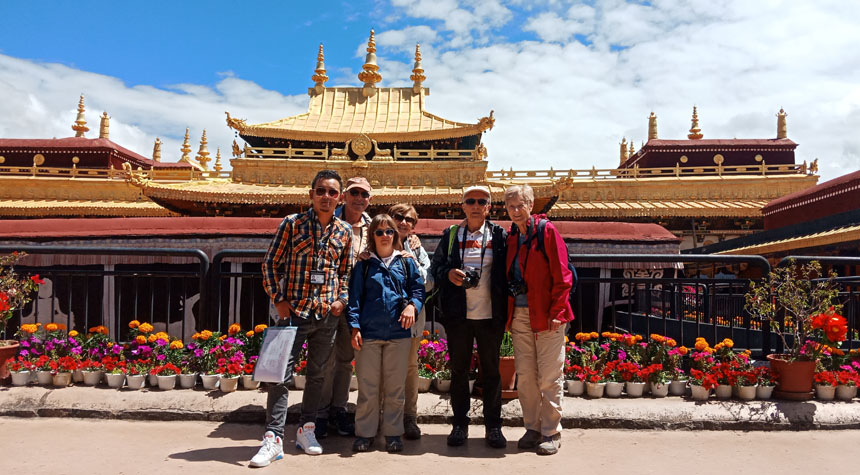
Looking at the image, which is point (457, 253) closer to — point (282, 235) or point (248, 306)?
point (282, 235)

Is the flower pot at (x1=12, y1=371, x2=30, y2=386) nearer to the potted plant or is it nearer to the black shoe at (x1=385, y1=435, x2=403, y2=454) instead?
the black shoe at (x1=385, y1=435, x2=403, y2=454)

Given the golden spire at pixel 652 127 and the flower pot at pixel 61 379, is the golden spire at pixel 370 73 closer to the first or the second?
the golden spire at pixel 652 127

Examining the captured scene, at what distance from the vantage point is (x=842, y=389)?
201 inches

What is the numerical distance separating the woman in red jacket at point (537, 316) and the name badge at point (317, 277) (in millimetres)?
1478

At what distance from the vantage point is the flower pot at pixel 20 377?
17.6 ft

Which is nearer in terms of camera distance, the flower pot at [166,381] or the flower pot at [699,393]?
the flower pot at [699,393]

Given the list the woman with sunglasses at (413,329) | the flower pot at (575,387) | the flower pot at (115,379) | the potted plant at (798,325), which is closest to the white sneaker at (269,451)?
the woman with sunglasses at (413,329)

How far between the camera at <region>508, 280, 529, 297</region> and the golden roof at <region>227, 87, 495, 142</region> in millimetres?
19727

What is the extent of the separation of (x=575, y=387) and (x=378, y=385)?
2072 mm

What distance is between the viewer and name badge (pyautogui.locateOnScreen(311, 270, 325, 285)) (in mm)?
4141

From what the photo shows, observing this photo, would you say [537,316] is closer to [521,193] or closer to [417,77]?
[521,193]

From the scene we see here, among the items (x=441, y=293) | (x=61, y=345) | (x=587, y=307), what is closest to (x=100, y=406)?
(x=61, y=345)

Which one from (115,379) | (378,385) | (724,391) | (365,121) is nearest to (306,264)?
(378,385)

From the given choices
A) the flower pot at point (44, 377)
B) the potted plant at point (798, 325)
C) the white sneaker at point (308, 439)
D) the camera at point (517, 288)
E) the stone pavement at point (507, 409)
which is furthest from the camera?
the flower pot at point (44, 377)
